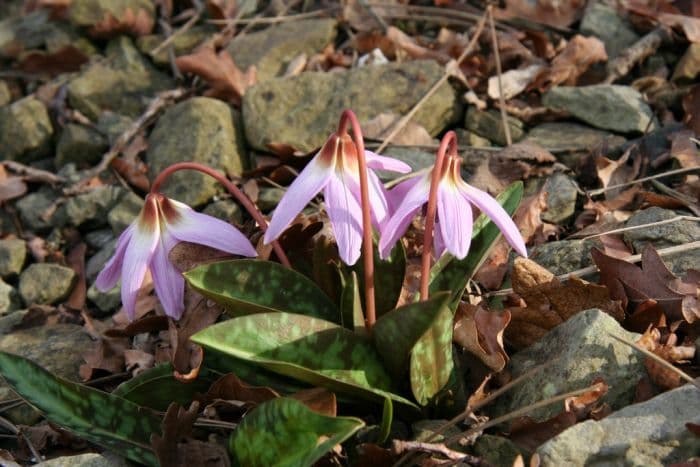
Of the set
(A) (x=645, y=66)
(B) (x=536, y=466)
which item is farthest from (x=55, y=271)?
(A) (x=645, y=66)

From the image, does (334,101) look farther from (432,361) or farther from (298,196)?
(432,361)

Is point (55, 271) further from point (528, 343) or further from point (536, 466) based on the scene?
point (536, 466)

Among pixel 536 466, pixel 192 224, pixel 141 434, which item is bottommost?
pixel 141 434

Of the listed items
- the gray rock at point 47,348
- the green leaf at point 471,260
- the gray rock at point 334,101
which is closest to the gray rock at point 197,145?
the gray rock at point 334,101

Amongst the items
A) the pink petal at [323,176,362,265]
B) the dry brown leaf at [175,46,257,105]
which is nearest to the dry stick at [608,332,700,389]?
the pink petal at [323,176,362,265]

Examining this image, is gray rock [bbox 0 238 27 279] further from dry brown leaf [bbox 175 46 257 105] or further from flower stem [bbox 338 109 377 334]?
flower stem [bbox 338 109 377 334]

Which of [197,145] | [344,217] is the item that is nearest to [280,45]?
[197,145]
